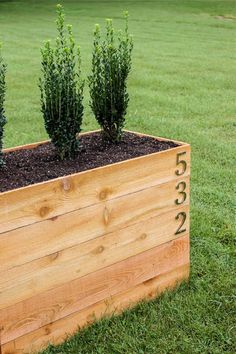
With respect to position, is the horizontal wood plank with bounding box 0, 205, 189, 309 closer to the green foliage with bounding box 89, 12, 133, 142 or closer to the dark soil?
the dark soil

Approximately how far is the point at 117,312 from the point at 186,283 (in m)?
0.54

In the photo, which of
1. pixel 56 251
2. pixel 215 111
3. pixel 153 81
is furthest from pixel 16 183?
pixel 153 81

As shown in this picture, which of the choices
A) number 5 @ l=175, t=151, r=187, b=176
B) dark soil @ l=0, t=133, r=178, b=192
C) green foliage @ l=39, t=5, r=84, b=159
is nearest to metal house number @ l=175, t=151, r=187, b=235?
number 5 @ l=175, t=151, r=187, b=176

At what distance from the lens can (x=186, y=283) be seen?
11.7 ft

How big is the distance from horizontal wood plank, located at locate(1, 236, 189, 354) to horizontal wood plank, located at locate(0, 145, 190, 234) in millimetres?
406

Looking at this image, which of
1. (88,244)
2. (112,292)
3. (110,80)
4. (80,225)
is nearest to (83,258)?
(88,244)

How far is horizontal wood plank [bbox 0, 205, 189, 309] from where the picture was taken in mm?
2709

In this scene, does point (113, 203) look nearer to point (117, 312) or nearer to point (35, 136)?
point (117, 312)

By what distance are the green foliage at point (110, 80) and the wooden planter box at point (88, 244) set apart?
44cm

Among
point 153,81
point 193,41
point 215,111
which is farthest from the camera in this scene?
point 193,41

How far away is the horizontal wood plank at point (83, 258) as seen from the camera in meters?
2.71

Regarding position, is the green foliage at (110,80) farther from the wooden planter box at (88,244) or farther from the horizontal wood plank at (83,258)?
the horizontal wood plank at (83,258)

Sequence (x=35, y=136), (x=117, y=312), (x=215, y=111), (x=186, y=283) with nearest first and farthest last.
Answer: (x=117, y=312), (x=186, y=283), (x=35, y=136), (x=215, y=111)

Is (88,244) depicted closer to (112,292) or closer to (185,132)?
(112,292)
